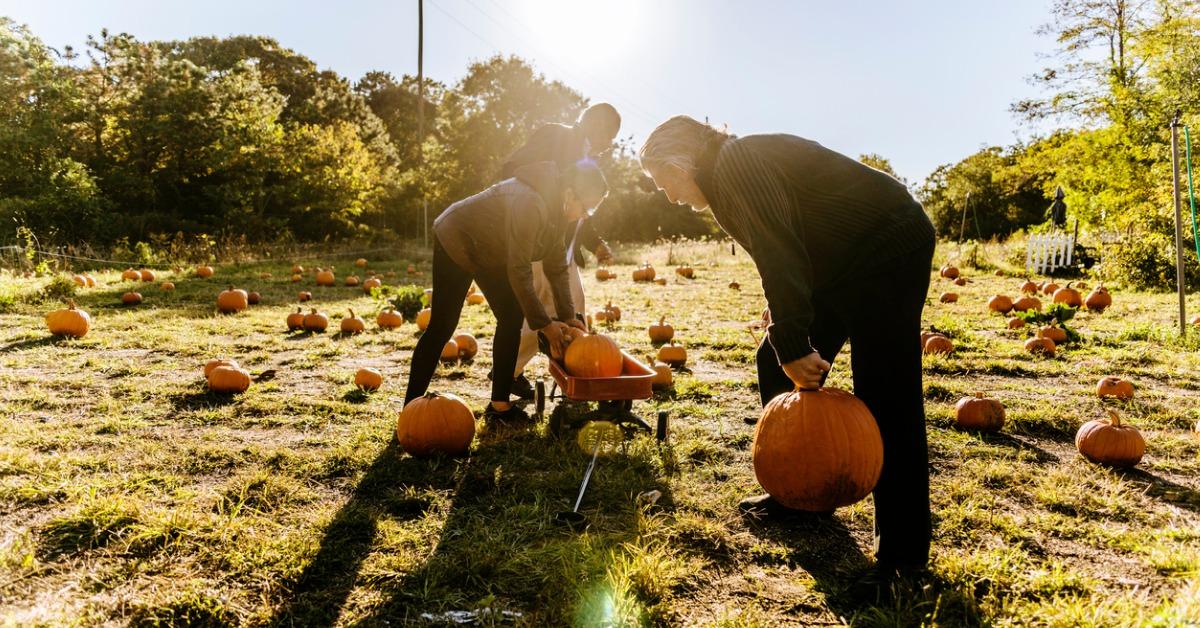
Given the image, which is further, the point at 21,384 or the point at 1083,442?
the point at 21,384

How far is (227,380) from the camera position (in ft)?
15.5

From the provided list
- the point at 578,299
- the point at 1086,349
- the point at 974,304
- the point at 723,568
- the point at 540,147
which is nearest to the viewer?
the point at 723,568

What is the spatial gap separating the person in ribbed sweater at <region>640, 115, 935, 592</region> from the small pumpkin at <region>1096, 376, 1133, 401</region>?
339 cm

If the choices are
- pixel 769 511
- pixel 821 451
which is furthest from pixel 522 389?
pixel 821 451

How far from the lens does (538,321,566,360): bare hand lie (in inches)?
146

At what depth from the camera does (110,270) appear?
1314 centimetres

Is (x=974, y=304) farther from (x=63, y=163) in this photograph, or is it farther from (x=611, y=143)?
(x=63, y=163)

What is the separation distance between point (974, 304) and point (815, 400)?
8717 millimetres

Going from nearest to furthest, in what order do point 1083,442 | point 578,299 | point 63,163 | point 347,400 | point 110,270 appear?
point 1083,442 < point 347,400 < point 578,299 < point 110,270 < point 63,163

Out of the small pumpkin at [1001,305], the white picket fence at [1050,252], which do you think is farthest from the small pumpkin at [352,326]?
the white picket fence at [1050,252]

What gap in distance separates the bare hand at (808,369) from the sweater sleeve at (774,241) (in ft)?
0.07

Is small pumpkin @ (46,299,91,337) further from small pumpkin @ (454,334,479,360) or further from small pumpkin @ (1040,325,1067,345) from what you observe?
small pumpkin @ (1040,325,1067,345)

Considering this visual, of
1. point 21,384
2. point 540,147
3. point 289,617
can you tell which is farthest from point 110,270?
point 289,617

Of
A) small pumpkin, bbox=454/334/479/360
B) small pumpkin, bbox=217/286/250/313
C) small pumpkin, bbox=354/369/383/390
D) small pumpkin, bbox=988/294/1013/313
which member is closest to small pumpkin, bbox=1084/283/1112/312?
small pumpkin, bbox=988/294/1013/313
